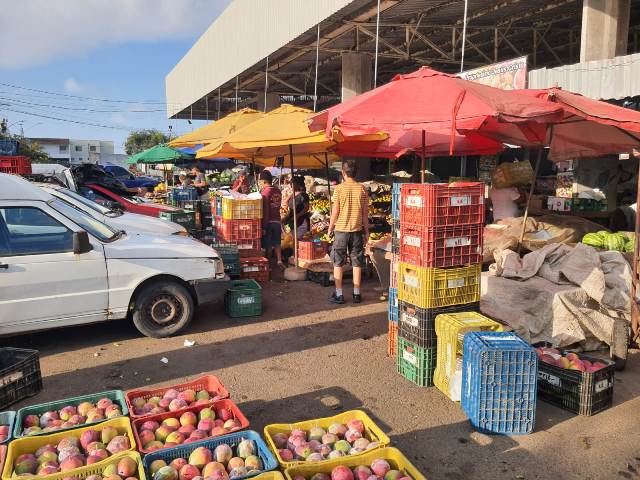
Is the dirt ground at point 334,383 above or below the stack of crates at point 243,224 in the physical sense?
below

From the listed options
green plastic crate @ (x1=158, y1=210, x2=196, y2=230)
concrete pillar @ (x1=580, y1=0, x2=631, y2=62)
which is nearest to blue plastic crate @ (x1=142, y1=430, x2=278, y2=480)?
green plastic crate @ (x1=158, y1=210, x2=196, y2=230)

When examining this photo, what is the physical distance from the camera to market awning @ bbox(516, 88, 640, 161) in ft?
18.1

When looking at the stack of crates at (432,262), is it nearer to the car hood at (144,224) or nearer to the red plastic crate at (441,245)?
the red plastic crate at (441,245)

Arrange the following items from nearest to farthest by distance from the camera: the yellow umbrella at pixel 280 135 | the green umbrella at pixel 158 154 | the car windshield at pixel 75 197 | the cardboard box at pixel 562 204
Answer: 1. the yellow umbrella at pixel 280 135
2. the car windshield at pixel 75 197
3. the cardboard box at pixel 562 204
4. the green umbrella at pixel 158 154

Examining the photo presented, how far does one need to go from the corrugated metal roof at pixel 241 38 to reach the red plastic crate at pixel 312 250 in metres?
6.32

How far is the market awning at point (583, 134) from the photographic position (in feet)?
18.1

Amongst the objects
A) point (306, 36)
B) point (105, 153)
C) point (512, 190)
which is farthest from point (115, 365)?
point (105, 153)

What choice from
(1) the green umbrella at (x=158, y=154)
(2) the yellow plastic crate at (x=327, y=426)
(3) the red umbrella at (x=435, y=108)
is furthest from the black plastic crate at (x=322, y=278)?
(1) the green umbrella at (x=158, y=154)

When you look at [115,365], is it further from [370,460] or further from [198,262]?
[370,460]

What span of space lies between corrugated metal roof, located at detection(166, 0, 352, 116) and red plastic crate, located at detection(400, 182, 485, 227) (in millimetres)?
8990

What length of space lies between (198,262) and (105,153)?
120m

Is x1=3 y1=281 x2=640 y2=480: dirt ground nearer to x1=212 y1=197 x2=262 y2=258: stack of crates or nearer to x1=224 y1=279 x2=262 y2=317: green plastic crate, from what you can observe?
x1=224 y1=279 x2=262 y2=317: green plastic crate

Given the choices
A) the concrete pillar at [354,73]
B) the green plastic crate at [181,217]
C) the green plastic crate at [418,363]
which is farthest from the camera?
the concrete pillar at [354,73]

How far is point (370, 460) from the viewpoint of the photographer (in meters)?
2.88
